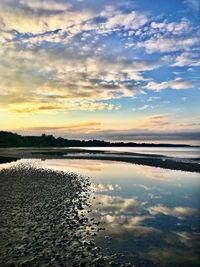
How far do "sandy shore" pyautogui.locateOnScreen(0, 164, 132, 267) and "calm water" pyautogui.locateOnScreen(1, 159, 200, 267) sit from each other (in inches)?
31.8

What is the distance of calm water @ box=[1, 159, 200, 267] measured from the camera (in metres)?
11.6

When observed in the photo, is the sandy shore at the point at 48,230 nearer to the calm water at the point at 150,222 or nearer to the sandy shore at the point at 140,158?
the calm water at the point at 150,222

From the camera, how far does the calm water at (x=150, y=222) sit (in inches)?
456

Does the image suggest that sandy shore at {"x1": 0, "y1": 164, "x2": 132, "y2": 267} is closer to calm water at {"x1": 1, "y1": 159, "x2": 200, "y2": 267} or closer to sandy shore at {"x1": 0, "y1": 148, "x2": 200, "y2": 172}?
calm water at {"x1": 1, "y1": 159, "x2": 200, "y2": 267}

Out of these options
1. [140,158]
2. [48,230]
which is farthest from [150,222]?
[140,158]

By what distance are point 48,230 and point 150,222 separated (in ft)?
18.0

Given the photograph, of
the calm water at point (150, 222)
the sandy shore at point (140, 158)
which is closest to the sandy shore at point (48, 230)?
the calm water at point (150, 222)

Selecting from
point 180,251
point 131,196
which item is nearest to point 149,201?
point 131,196

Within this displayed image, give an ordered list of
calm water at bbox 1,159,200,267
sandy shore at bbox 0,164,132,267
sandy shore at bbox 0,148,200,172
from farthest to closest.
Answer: sandy shore at bbox 0,148,200,172 < calm water at bbox 1,159,200,267 < sandy shore at bbox 0,164,132,267

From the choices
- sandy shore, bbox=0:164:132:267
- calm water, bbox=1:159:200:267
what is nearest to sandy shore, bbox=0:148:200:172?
calm water, bbox=1:159:200:267

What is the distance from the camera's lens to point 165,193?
25297 millimetres

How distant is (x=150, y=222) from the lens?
53.2 ft

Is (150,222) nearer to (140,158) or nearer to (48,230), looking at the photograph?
(48,230)

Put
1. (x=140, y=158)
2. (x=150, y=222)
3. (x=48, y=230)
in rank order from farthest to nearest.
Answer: (x=140, y=158) → (x=150, y=222) → (x=48, y=230)
